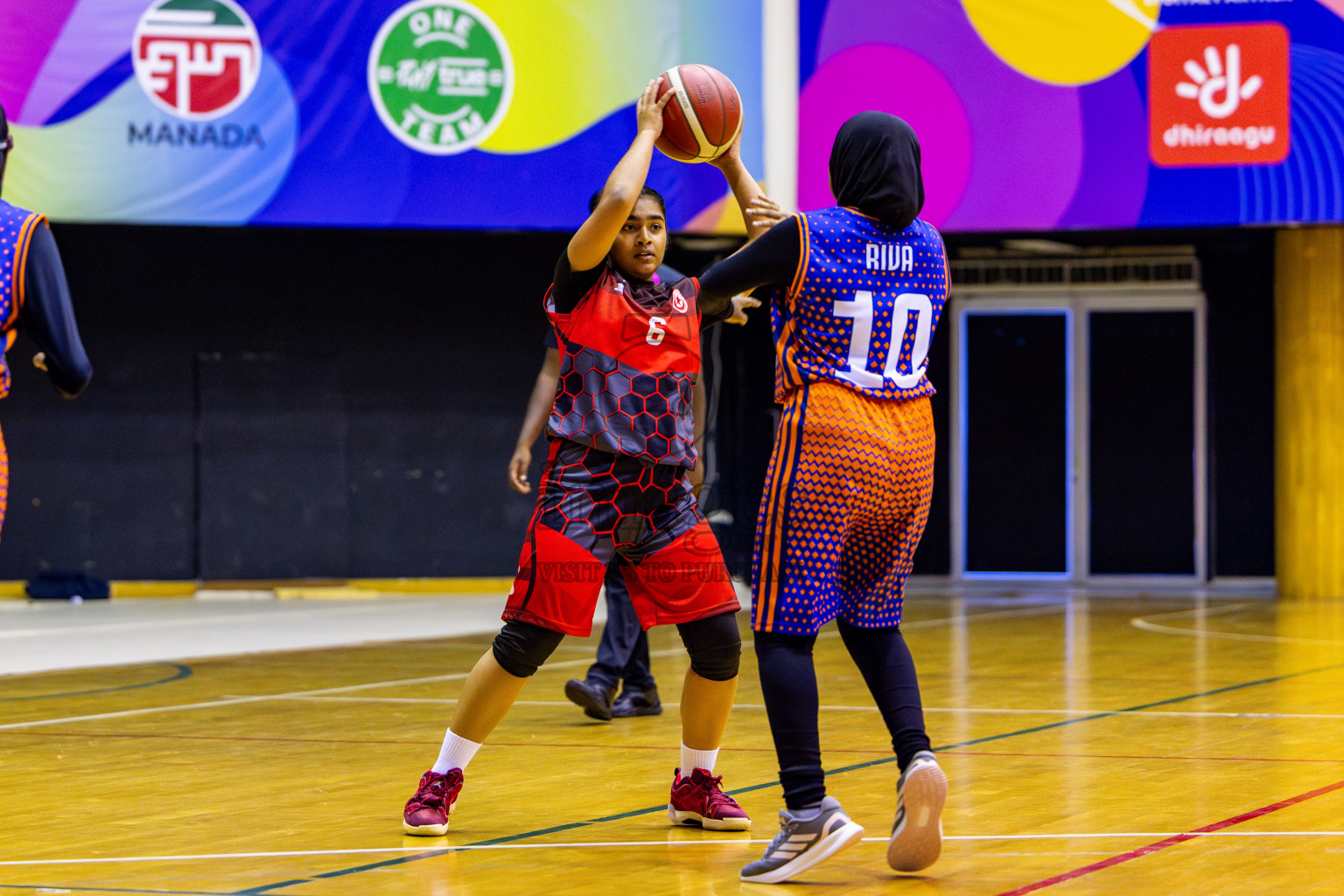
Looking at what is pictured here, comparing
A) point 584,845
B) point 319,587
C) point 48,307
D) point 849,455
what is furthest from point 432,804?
point 319,587

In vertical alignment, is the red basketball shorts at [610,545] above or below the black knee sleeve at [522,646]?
above

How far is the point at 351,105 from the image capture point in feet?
44.2

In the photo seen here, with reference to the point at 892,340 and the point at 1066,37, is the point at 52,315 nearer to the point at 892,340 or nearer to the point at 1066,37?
the point at 892,340

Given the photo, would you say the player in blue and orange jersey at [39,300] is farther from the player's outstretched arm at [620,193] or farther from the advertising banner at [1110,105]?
the advertising banner at [1110,105]

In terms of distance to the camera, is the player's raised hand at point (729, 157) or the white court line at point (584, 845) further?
the player's raised hand at point (729, 157)

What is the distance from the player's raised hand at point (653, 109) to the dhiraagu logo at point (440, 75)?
9382 millimetres

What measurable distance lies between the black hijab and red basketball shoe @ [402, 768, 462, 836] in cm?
182

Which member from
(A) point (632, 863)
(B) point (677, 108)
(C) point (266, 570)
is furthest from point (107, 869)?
(C) point (266, 570)

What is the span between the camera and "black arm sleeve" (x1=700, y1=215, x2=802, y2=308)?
4012mm

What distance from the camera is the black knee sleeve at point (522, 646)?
4480mm

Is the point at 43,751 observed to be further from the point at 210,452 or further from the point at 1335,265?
the point at 1335,265

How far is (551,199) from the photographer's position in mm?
13602

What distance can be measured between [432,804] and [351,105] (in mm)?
9866

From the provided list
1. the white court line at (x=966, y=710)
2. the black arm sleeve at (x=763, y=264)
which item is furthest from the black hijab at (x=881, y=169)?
the white court line at (x=966, y=710)
